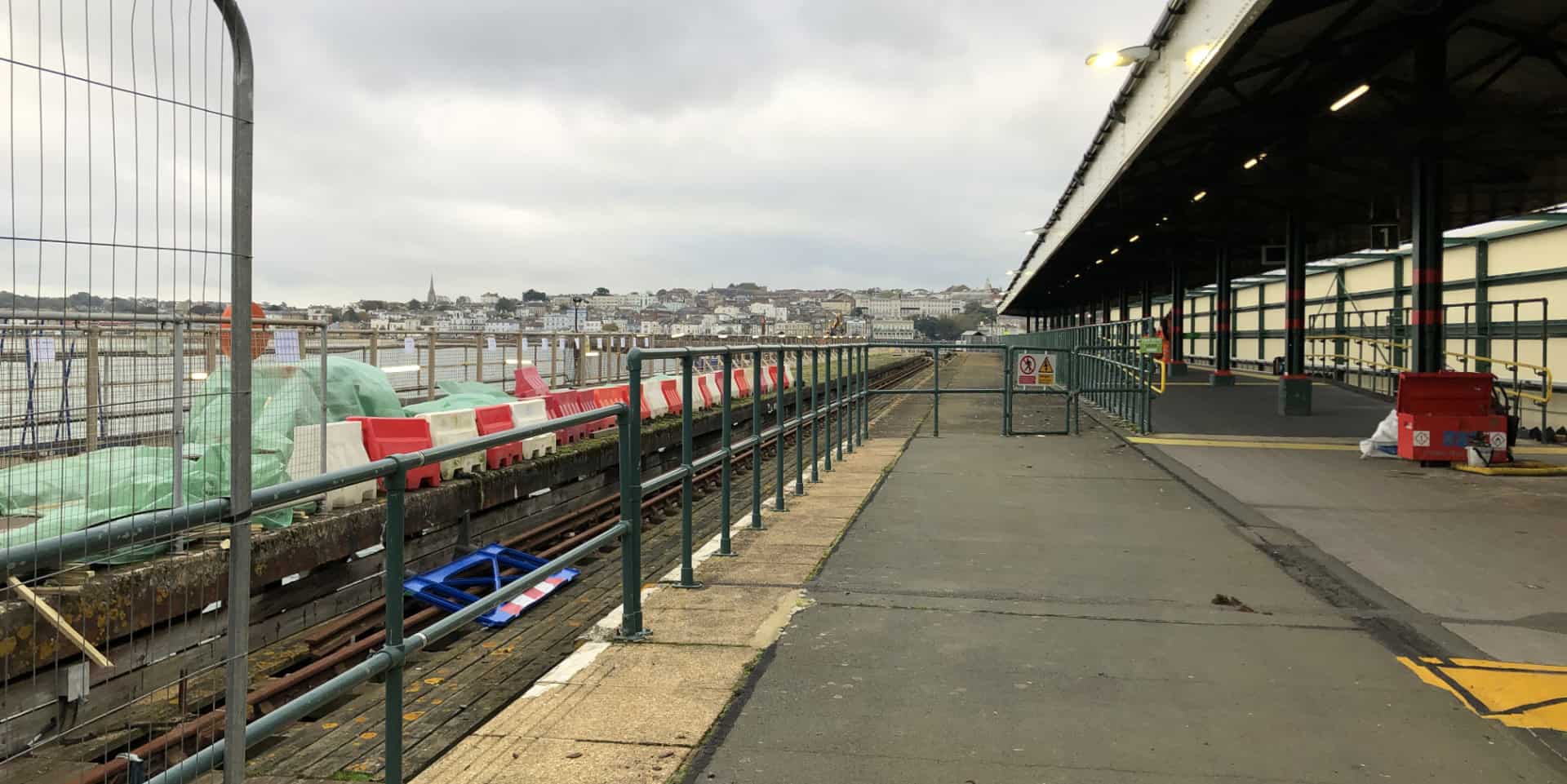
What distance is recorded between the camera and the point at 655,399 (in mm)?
19984

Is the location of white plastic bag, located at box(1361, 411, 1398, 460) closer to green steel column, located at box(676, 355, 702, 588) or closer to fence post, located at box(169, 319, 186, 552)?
green steel column, located at box(676, 355, 702, 588)

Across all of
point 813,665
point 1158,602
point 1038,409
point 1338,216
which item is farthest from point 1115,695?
point 1338,216

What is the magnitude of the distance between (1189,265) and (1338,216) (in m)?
15.6

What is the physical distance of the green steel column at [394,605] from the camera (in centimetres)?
311

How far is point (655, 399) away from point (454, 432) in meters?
8.78

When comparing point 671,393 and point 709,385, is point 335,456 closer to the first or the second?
point 671,393

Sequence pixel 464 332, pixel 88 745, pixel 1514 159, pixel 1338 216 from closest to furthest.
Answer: pixel 88 745, pixel 464 332, pixel 1514 159, pixel 1338 216

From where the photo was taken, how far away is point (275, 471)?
27.1 feet

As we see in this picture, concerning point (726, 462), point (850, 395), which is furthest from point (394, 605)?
point (850, 395)

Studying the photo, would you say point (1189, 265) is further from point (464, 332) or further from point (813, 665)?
point (813, 665)

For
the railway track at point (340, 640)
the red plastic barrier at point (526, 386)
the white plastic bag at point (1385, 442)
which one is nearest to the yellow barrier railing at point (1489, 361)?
the white plastic bag at point (1385, 442)

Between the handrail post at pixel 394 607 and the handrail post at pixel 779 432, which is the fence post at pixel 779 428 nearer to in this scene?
the handrail post at pixel 779 432

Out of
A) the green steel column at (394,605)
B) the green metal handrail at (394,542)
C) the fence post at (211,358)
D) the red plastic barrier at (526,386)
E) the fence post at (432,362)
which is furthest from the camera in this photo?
the fence post at (432,362)

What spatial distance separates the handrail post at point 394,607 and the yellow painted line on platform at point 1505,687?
4.12 meters
